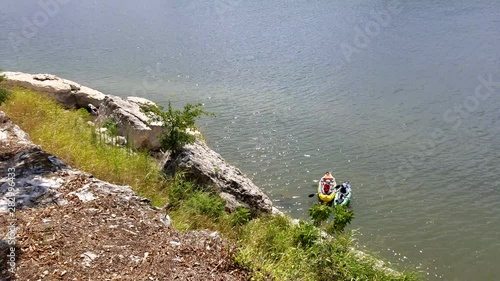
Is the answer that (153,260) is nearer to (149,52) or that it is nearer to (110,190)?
(110,190)

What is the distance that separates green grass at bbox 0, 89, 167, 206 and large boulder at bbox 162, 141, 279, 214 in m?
0.77

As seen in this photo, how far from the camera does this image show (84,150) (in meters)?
10.6

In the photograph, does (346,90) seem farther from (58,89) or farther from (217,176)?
(217,176)

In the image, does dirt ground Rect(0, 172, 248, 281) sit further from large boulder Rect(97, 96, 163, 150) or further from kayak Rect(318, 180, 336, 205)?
kayak Rect(318, 180, 336, 205)

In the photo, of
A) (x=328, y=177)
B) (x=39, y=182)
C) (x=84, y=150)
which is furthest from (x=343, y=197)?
(x=39, y=182)

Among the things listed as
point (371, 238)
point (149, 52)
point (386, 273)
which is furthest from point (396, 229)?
point (149, 52)

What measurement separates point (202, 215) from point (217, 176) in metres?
3.58

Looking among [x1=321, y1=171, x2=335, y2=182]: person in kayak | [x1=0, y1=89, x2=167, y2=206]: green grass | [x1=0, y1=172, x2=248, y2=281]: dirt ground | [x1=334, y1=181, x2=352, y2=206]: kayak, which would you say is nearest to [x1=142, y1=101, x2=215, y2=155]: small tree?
[x1=0, y1=89, x2=167, y2=206]: green grass

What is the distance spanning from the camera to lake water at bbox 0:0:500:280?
1784 centimetres

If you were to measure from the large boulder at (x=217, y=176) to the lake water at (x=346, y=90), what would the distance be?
473cm

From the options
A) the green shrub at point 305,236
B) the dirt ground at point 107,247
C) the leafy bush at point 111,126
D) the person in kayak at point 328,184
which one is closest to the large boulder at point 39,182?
the dirt ground at point 107,247

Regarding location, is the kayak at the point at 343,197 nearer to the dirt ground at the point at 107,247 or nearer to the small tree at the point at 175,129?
the small tree at the point at 175,129

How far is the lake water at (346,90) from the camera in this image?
17.8 m

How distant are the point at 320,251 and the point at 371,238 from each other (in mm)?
8027
